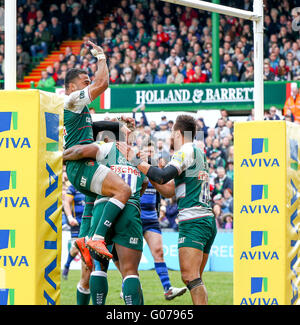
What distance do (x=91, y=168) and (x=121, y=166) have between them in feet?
2.17

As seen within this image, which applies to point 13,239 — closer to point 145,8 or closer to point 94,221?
point 94,221

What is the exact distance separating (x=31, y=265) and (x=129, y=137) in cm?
275

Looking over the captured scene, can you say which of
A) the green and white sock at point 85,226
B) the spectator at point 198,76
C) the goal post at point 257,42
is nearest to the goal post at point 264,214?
the goal post at point 257,42

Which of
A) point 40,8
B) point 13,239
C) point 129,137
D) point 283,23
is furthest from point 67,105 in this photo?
point 40,8

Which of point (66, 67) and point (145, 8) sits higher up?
point (145, 8)

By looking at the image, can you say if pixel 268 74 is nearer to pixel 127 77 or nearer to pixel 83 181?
pixel 127 77

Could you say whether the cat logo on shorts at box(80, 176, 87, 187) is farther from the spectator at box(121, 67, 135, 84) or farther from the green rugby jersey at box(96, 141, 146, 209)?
the spectator at box(121, 67, 135, 84)

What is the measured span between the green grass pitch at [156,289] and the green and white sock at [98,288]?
2.13 m

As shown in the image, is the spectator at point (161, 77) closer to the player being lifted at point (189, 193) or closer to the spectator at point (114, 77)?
the spectator at point (114, 77)

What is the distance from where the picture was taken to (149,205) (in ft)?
31.5

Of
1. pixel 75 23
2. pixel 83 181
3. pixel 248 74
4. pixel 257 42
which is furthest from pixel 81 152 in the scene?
pixel 75 23

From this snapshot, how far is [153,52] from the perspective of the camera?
1888cm

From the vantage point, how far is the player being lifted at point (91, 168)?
614cm

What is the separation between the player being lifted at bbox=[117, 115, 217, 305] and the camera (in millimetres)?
6434
